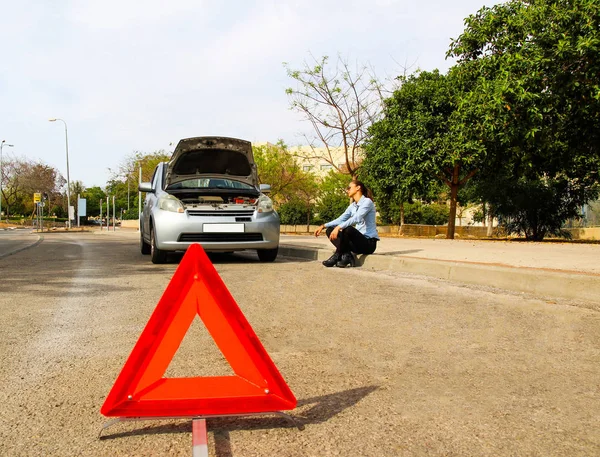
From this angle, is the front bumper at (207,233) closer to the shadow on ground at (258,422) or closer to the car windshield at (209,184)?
the car windshield at (209,184)

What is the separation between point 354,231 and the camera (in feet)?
30.6

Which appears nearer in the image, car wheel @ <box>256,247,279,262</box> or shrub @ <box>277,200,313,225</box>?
car wheel @ <box>256,247,279,262</box>

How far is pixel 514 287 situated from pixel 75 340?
4749 millimetres

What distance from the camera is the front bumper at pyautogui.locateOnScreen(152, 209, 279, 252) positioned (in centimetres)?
926

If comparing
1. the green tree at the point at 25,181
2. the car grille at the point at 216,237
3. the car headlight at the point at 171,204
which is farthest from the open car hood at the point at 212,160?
the green tree at the point at 25,181

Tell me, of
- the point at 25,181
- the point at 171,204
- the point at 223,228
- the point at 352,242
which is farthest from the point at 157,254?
the point at 25,181

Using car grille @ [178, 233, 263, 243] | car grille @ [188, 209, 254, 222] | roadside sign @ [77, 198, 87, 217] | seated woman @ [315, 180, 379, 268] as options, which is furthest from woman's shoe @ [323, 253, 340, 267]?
roadside sign @ [77, 198, 87, 217]

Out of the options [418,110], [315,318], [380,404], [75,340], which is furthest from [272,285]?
[418,110]

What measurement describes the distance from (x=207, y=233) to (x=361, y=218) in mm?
2449

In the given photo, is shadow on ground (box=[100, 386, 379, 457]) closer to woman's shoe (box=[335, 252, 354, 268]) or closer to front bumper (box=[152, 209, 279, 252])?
woman's shoe (box=[335, 252, 354, 268])

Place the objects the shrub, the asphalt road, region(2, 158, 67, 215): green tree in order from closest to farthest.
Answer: the asphalt road < the shrub < region(2, 158, 67, 215): green tree

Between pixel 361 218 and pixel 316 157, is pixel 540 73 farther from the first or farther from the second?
pixel 316 157

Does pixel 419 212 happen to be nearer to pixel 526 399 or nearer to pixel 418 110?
pixel 418 110

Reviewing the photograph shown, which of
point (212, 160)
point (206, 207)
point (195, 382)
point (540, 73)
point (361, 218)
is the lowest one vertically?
point (195, 382)
